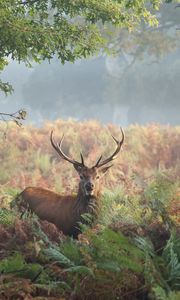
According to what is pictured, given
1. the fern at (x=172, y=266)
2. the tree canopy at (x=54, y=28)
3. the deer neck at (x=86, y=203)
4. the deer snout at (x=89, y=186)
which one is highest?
the tree canopy at (x=54, y=28)

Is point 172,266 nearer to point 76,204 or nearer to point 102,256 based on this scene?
point 102,256

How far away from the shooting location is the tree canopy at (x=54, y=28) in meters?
6.36

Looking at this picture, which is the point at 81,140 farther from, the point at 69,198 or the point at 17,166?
the point at 69,198

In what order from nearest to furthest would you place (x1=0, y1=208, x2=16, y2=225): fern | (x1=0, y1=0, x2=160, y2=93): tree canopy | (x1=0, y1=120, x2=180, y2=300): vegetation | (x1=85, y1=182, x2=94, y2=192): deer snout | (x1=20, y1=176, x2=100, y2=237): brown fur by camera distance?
1. (x1=0, y1=120, x2=180, y2=300): vegetation
2. (x1=0, y1=0, x2=160, y2=93): tree canopy
3. (x1=0, y1=208, x2=16, y2=225): fern
4. (x1=85, y1=182, x2=94, y2=192): deer snout
5. (x1=20, y1=176, x2=100, y2=237): brown fur

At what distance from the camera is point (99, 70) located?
69.1m

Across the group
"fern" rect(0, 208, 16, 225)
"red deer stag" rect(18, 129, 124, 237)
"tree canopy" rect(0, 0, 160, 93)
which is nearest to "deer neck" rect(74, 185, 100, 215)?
"red deer stag" rect(18, 129, 124, 237)

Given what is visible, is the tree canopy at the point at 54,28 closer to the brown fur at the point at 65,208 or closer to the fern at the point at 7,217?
the fern at the point at 7,217

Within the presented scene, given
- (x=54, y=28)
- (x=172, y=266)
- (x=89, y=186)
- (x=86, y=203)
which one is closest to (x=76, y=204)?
(x=86, y=203)

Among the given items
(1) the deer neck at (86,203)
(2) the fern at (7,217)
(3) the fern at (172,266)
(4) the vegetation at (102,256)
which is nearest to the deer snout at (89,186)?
(1) the deer neck at (86,203)

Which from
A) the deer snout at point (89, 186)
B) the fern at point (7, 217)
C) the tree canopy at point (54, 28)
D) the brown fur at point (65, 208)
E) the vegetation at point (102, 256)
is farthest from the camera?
the brown fur at point (65, 208)

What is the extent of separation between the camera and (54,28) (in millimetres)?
6797

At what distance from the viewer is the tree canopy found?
6.36 metres

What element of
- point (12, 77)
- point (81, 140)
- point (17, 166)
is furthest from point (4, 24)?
point (12, 77)

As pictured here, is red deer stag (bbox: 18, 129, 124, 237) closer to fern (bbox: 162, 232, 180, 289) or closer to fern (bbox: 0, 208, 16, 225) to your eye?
fern (bbox: 0, 208, 16, 225)
